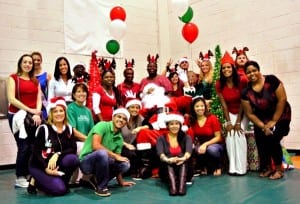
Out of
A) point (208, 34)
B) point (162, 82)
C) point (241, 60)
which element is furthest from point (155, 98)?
point (208, 34)

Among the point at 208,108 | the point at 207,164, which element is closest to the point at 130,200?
the point at 207,164

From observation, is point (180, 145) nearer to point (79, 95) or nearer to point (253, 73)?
point (253, 73)

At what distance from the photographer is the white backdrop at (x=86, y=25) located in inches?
231

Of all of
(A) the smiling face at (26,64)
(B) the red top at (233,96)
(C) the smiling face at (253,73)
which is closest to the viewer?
(C) the smiling face at (253,73)

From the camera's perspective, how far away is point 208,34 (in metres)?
6.45

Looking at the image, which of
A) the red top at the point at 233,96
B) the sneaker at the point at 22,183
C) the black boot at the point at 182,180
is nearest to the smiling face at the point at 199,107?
the red top at the point at 233,96

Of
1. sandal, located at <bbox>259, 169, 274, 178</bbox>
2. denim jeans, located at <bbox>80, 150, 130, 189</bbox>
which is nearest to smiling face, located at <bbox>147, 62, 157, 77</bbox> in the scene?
denim jeans, located at <bbox>80, 150, 130, 189</bbox>

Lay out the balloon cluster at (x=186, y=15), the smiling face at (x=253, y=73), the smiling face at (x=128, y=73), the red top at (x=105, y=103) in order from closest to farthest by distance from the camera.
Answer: the smiling face at (x=253, y=73) < the red top at (x=105, y=103) < the smiling face at (x=128, y=73) < the balloon cluster at (x=186, y=15)

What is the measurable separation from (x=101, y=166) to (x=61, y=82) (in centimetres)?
146

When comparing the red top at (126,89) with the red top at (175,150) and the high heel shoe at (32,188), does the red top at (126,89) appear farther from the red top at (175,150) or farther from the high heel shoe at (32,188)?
the high heel shoe at (32,188)

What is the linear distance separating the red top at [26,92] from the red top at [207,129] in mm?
1887

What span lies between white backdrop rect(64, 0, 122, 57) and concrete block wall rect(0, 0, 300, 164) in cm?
12

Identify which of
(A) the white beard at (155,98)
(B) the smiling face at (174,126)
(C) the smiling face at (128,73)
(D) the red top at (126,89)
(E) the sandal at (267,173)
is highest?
(C) the smiling face at (128,73)

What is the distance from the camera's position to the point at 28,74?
3592mm
